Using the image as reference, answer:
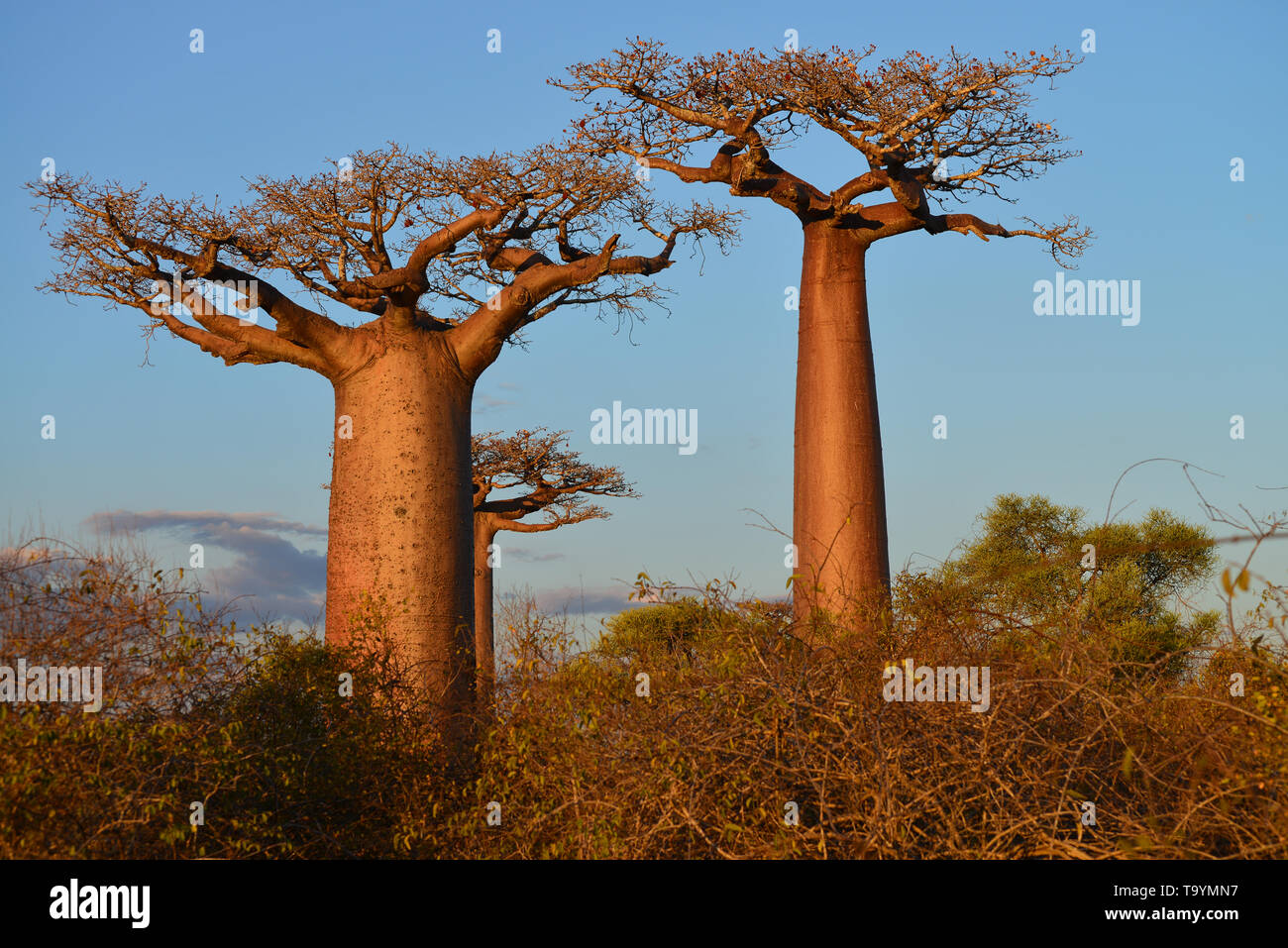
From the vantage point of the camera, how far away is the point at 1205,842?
3.54 metres

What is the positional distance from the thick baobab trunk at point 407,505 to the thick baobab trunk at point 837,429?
8.24ft

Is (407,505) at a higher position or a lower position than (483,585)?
higher

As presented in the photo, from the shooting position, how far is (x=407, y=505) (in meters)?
7.61

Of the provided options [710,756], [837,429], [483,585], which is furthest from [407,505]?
[483,585]

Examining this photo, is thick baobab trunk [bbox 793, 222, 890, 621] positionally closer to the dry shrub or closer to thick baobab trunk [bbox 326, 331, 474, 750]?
thick baobab trunk [bbox 326, 331, 474, 750]

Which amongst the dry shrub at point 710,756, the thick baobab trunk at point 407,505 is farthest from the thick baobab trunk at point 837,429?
the dry shrub at point 710,756

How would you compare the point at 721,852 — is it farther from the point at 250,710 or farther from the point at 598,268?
the point at 598,268

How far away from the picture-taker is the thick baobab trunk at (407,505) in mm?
7453

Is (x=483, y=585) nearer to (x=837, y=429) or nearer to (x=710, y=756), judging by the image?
(x=837, y=429)

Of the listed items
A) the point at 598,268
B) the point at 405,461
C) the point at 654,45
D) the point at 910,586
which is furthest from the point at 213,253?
the point at 910,586

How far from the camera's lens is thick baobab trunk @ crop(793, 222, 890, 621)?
835cm

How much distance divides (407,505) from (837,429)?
3243mm
